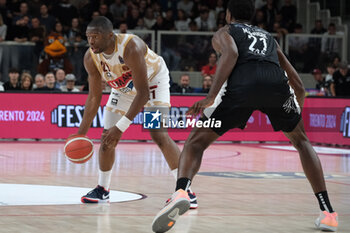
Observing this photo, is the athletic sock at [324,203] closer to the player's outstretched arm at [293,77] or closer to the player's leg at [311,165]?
the player's leg at [311,165]

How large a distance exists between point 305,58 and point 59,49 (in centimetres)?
673

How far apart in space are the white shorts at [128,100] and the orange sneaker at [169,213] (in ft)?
6.45

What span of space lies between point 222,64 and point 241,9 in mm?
596

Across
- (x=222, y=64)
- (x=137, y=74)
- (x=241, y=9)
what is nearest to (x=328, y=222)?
(x=222, y=64)

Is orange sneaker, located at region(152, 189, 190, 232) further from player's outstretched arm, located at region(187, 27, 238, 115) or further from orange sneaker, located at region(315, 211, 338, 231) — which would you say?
orange sneaker, located at region(315, 211, 338, 231)

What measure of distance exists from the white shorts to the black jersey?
1.59 m

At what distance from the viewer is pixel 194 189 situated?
827cm

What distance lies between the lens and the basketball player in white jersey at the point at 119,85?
641 centimetres

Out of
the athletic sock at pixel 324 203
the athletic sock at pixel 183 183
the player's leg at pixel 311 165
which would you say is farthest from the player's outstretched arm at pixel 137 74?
the athletic sock at pixel 324 203

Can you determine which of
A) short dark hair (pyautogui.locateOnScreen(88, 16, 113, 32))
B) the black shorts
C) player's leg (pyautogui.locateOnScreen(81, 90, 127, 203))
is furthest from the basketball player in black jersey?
player's leg (pyautogui.locateOnScreen(81, 90, 127, 203))

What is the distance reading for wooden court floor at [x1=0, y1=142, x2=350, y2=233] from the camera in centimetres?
581

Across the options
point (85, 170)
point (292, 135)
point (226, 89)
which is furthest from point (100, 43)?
point (85, 170)

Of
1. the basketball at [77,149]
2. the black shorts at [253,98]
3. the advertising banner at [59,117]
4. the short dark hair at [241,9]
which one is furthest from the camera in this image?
the advertising banner at [59,117]

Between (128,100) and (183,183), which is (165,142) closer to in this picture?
(128,100)
